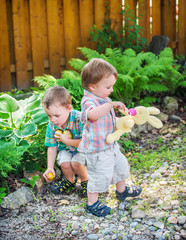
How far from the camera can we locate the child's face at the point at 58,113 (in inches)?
120

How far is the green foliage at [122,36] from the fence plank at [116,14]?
9 cm

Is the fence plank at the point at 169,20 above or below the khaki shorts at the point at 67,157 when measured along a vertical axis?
above

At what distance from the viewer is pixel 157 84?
210 inches

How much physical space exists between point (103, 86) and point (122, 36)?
4.41 metres

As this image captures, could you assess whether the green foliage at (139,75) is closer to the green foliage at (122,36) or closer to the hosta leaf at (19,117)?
the green foliage at (122,36)

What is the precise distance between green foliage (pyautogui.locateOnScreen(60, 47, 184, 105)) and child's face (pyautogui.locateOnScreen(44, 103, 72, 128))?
171cm

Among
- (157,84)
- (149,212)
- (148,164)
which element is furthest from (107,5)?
(149,212)

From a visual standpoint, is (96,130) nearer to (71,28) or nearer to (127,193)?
(127,193)

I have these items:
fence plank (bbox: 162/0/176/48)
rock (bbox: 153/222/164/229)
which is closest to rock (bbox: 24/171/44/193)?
rock (bbox: 153/222/164/229)

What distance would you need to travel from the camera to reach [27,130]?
3.64m

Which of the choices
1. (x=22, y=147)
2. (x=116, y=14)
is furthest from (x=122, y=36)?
(x=22, y=147)

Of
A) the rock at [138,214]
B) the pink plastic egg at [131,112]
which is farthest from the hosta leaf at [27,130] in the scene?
the rock at [138,214]

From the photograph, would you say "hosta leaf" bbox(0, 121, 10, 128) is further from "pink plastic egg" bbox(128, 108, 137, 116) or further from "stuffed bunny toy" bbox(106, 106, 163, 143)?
"pink plastic egg" bbox(128, 108, 137, 116)

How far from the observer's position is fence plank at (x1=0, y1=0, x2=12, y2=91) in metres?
5.70
